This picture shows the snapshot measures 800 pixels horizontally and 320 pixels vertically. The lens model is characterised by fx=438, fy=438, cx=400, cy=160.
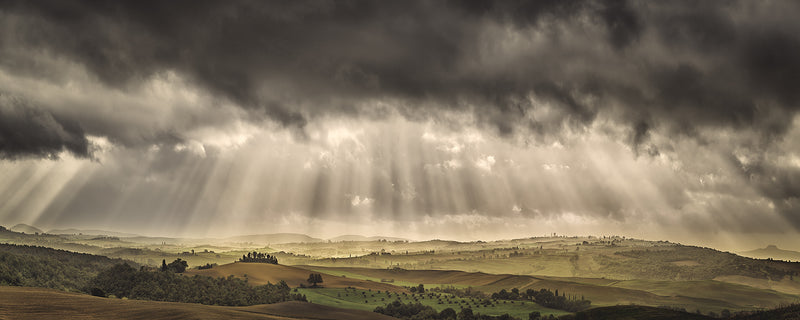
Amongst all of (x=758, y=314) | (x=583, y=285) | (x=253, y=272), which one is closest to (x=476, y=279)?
(x=583, y=285)

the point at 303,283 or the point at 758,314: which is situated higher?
the point at 758,314

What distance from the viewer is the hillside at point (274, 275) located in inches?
5241

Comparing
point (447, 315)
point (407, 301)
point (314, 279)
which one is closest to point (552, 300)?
point (407, 301)

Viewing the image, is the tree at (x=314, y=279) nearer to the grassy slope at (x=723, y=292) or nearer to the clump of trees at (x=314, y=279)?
the clump of trees at (x=314, y=279)

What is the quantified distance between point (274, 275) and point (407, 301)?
50.1 m

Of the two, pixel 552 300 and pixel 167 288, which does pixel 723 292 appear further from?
pixel 167 288

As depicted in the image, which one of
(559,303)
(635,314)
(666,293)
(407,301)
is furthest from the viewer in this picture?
(666,293)

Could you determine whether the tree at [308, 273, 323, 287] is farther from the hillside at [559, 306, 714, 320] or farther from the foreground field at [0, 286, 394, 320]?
the hillside at [559, 306, 714, 320]

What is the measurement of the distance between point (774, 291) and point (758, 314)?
503 feet

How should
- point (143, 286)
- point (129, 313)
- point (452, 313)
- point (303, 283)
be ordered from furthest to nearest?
point (303, 283)
point (452, 313)
point (143, 286)
point (129, 313)

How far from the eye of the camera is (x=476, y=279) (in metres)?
193

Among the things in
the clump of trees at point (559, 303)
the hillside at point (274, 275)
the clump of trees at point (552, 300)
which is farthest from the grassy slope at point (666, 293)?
the hillside at point (274, 275)

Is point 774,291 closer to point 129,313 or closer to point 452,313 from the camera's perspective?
point 452,313

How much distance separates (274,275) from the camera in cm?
14288
